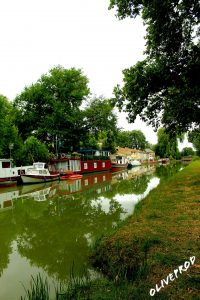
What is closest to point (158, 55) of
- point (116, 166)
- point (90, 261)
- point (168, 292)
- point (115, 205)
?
point (115, 205)

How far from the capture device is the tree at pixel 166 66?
11.6 metres

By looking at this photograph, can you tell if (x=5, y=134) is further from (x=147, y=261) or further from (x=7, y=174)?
(x=147, y=261)

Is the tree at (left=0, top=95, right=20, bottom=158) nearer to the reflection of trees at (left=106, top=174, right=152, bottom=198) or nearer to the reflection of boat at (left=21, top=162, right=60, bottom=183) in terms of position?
the reflection of boat at (left=21, top=162, right=60, bottom=183)

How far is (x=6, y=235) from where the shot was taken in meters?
Answer: 11.3

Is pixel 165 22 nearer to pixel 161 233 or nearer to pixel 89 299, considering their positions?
pixel 161 233

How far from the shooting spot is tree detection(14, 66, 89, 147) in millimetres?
41906

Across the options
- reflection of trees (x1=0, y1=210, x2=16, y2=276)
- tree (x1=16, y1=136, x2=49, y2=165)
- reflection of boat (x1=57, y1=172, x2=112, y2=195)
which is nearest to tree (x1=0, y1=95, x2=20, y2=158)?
tree (x1=16, y1=136, x2=49, y2=165)

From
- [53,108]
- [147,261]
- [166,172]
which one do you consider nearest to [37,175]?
[53,108]

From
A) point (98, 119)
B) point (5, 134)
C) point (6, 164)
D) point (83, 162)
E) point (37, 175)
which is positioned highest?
point (98, 119)

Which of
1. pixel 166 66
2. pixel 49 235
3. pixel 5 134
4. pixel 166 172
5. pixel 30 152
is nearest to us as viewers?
pixel 49 235

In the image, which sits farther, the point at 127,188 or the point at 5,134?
the point at 5,134

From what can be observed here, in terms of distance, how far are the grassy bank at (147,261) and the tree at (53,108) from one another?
1331 inches

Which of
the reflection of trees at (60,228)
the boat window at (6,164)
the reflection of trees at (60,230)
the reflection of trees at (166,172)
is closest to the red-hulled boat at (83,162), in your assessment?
the boat window at (6,164)

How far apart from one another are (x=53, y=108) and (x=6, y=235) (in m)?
32.5
